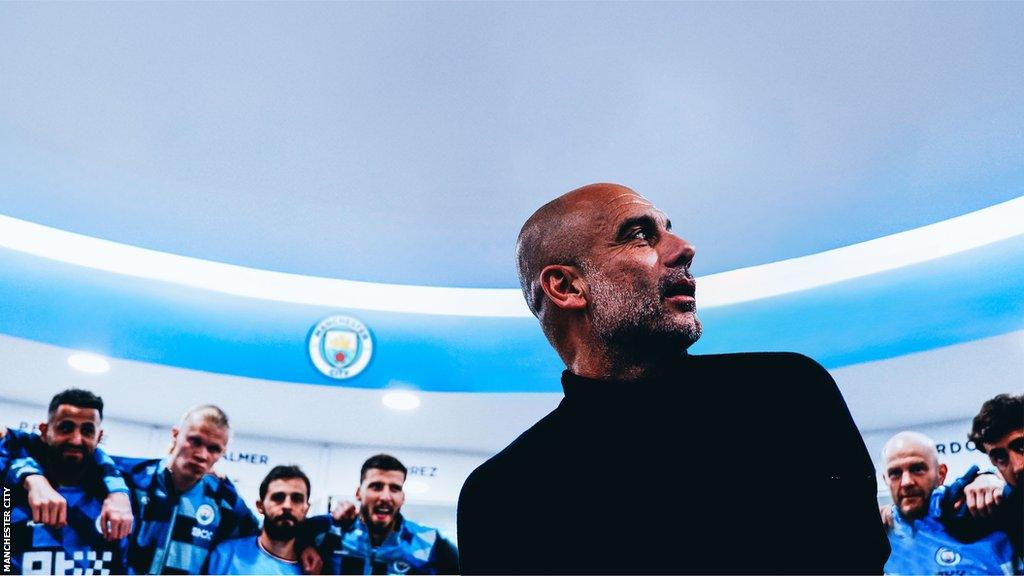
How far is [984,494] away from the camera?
3949 millimetres

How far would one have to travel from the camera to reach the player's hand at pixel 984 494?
387cm

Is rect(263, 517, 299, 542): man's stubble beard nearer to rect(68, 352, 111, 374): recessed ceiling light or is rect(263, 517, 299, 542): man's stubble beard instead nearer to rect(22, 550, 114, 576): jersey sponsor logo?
rect(22, 550, 114, 576): jersey sponsor logo

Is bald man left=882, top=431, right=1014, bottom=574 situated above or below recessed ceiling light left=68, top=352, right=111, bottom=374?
below

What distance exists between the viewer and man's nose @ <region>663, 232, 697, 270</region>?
1.20 meters

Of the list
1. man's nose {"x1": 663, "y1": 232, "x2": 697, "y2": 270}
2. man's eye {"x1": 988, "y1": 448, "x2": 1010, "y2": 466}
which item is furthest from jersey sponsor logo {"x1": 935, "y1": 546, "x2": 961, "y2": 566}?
man's nose {"x1": 663, "y1": 232, "x2": 697, "y2": 270}

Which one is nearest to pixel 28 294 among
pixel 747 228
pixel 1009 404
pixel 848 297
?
pixel 747 228

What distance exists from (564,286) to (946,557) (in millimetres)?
3913

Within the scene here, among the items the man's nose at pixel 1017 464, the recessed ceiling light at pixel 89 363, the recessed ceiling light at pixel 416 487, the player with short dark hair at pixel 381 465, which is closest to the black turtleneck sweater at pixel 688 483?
the man's nose at pixel 1017 464

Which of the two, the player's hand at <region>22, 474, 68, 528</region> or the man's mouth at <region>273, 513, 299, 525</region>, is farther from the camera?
the man's mouth at <region>273, 513, 299, 525</region>

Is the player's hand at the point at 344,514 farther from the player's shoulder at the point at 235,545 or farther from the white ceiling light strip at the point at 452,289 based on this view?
the white ceiling light strip at the point at 452,289

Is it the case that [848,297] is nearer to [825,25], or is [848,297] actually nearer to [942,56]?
[942,56]

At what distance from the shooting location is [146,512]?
4273mm

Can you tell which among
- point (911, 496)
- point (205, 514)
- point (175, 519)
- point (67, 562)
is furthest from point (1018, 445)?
point (67, 562)

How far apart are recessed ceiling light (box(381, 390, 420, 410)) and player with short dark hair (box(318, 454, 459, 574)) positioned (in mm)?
567
